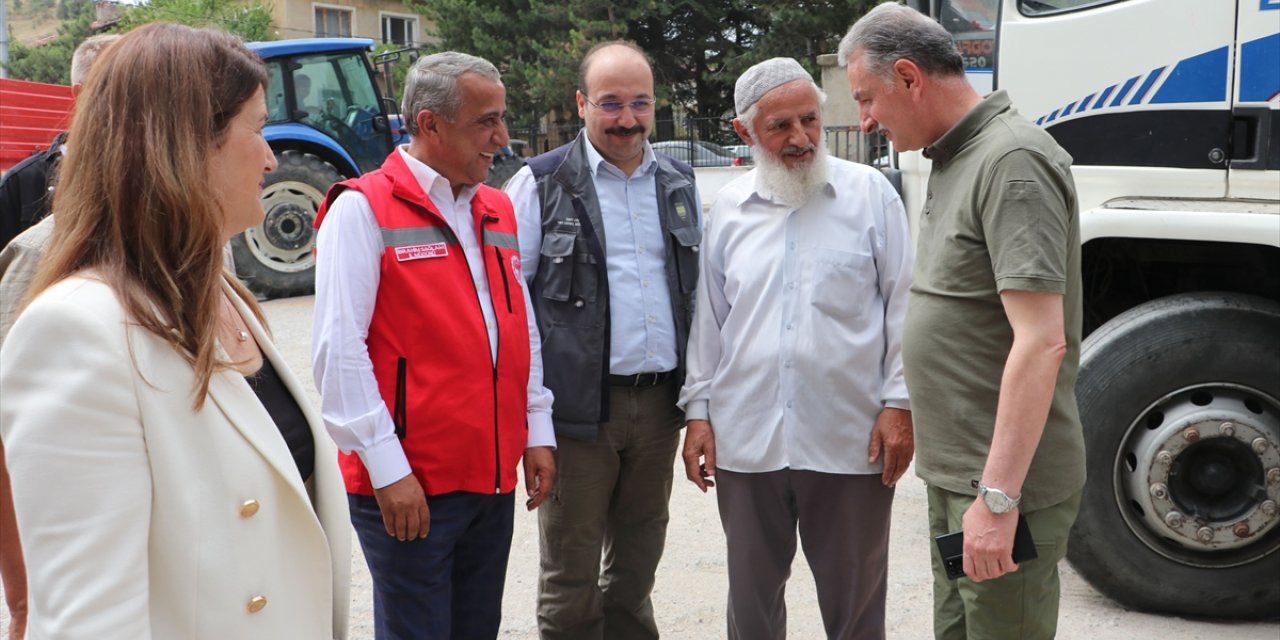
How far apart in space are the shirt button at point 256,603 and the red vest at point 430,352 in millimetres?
1019

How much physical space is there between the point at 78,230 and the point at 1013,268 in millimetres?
1616

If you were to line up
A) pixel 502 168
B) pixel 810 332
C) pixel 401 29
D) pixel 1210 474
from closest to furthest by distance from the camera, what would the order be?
pixel 810 332 → pixel 1210 474 → pixel 502 168 → pixel 401 29

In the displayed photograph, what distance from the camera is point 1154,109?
3.73m

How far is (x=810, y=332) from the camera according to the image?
296 cm

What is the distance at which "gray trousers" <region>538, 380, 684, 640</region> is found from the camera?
125 inches

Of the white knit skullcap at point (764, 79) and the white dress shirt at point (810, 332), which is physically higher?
the white knit skullcap at point (764, 79)

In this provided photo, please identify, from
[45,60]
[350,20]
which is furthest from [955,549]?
[45,60]

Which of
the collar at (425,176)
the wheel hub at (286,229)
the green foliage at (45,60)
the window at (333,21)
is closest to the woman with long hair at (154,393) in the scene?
the collar at (425,176)

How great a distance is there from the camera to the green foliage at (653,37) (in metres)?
25.7

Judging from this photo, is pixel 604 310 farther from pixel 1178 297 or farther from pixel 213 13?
pixel 213 13

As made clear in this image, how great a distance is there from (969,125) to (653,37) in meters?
27.8

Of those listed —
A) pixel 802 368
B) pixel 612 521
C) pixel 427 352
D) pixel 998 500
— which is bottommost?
pixel 612 521

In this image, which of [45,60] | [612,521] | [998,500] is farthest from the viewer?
[45,60]

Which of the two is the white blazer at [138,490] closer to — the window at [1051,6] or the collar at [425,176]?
the collar at [425,176]
